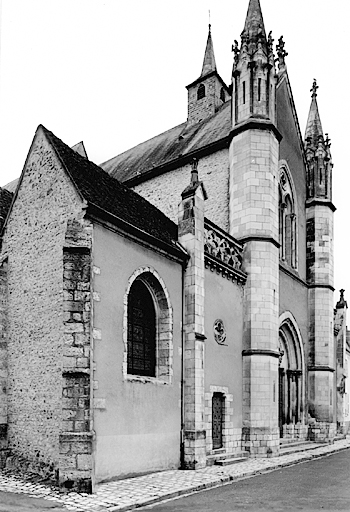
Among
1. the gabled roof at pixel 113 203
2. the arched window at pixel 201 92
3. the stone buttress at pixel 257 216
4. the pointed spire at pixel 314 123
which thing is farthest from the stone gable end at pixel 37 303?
the arched window at pixel 201 92

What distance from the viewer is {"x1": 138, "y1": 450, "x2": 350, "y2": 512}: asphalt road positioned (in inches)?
357

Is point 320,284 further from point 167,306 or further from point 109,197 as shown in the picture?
point 109,197

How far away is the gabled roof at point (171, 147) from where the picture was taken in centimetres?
2097

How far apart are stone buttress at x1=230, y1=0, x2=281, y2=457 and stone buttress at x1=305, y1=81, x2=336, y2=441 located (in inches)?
204

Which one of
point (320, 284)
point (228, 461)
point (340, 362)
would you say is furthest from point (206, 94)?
point (228, 461)

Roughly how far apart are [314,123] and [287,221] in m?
5.57

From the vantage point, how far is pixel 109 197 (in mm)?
12836

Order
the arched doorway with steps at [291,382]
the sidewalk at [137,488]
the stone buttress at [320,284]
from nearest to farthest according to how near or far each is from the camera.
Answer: the sidewalk at [137,488] < the arched doorway with steps at [291,382] < the stone buttress at [320,284]

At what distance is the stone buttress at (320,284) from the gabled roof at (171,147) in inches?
170

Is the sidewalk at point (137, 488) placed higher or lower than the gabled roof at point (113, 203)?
lower

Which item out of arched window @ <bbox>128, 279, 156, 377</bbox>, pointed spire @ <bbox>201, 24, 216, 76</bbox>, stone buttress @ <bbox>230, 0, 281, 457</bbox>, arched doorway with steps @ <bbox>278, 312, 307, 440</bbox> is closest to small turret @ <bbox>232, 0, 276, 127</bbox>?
stone buttress @ <bbox>230, 0, 281, 457</bbox>

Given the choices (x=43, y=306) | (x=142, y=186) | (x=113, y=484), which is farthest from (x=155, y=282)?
(x=142, y=186)

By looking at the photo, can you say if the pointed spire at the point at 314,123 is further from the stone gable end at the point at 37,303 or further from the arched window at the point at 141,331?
the stone gable end at the point at 37,303

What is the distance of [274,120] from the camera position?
18.7m
